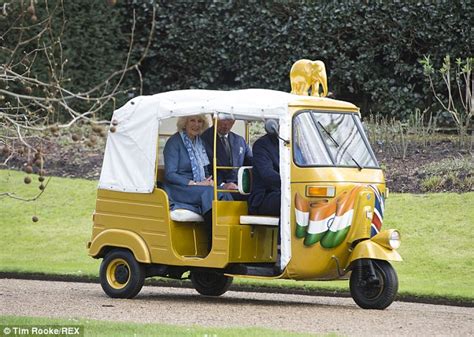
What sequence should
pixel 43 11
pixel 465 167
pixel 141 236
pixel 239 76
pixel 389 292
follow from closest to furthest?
pixel 389 292 → pixel 141 236 → pixel 465 167 → pixel 43 11 → pixel 239 76

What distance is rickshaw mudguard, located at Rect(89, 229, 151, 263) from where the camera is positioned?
11273 millimetres

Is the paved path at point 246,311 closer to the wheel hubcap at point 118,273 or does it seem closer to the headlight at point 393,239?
the wheel hubcap at point 118,273

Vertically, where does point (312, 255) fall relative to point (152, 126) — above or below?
below

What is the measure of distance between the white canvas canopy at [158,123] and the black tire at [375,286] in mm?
671

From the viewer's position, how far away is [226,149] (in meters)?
11.5

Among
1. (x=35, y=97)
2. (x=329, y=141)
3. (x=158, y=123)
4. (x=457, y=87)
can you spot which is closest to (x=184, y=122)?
(x=158, y=123)

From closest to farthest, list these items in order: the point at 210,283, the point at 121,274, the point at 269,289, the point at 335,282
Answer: the point at 121,274 → the point at 210,283 → the point at 269,289 → the point at 335,282

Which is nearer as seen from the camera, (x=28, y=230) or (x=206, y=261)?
(x=206, y=261)

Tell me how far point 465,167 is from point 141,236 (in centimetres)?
580

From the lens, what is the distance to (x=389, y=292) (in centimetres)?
1041

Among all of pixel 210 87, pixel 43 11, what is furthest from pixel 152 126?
pixel 210 87

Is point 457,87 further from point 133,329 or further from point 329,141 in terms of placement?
point 133,329

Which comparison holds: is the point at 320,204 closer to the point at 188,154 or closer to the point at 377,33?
the point at 188,154

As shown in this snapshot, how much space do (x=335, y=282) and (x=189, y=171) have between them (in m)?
2.84
